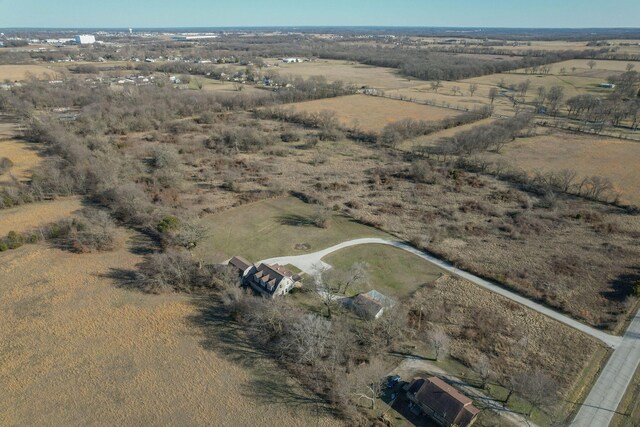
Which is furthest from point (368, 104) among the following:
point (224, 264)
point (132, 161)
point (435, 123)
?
point (224, 264)

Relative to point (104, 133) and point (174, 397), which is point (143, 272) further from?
point (104, 133)

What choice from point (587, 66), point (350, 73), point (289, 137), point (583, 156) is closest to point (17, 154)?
point (289, 137)

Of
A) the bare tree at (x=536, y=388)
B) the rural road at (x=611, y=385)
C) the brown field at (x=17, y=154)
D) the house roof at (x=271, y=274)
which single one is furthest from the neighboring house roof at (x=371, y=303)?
the brown field at (x=17, y=154)

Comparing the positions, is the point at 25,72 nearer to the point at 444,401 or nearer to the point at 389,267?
the point at 389,267

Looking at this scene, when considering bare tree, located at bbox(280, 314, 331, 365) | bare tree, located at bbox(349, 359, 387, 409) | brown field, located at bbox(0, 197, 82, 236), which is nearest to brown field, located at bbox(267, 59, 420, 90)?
brown field, located at bbox(0, 197, 82, 236)

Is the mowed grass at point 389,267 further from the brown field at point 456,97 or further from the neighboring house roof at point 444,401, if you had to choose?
the brown field at point 456,97

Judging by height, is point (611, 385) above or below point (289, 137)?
below

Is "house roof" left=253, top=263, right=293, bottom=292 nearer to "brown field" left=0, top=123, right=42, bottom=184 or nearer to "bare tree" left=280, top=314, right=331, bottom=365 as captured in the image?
"bare tree" left=280, top=314, right=331, bottom=365
